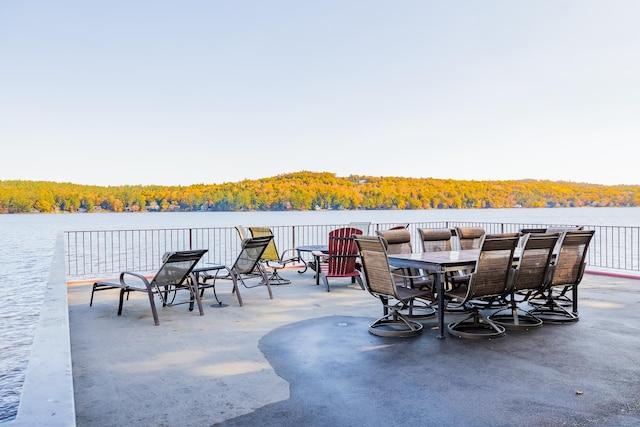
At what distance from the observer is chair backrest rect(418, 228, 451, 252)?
6699 millimetres

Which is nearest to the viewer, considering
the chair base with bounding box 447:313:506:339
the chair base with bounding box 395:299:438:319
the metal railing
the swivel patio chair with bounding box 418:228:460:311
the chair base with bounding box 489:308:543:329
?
the chair base with bounding box 447:313:506:339

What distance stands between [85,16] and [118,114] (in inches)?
734

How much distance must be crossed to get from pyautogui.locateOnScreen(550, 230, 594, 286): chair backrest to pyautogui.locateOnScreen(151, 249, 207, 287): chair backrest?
4.13 meters

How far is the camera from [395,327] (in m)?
5.22

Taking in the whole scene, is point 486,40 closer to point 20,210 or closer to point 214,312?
point 214,312

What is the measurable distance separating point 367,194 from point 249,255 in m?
45.3

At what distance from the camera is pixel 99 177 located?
62.7 metres

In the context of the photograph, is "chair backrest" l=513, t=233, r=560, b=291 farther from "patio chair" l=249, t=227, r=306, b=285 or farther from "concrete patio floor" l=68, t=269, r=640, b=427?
"patio chair" l=249, t=227, r=306, b=285

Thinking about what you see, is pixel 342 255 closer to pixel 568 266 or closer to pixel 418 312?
pixel 418 312

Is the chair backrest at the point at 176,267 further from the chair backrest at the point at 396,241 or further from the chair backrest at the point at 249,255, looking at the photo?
the chair backrest at the point at 396,241

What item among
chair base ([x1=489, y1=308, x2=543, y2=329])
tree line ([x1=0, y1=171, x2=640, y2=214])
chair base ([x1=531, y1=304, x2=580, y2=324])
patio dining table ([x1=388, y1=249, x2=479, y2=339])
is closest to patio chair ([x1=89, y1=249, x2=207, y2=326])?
patio dining table ([x1=388, y1=249, x2=479, y2=339])

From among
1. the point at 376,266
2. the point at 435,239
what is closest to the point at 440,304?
the point at 376,266

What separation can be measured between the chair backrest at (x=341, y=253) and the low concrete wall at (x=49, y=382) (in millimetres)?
5568

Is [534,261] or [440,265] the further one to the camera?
[534,261]
